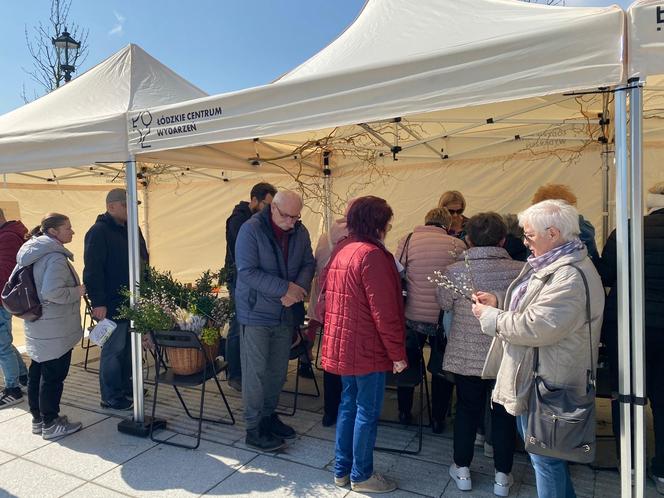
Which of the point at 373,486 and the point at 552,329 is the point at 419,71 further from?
the point at 373,486

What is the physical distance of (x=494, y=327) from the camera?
1.98 metres

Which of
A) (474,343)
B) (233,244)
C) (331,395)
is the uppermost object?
(233,244)

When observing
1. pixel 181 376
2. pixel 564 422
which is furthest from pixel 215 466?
pixel 564 422

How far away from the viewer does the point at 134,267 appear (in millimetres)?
3232

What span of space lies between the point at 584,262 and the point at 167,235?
7145mm

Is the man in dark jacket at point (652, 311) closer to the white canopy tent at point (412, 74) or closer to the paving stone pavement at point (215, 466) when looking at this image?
the paving stone pavement at point (215, 466)

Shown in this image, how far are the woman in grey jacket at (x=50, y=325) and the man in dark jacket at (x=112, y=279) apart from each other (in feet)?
1.10

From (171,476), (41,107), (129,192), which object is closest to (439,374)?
(171,476)

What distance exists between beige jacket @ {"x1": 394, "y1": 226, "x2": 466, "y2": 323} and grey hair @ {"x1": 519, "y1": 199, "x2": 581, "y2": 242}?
907 millimetres

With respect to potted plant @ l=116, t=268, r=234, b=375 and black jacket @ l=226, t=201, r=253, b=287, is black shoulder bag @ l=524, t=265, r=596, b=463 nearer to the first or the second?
potted plant @ l=116, t=268, r=234, b=375

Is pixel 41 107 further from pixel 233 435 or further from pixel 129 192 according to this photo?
pixel 233 435

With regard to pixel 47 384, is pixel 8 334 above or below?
above

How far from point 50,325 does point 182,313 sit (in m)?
0.90

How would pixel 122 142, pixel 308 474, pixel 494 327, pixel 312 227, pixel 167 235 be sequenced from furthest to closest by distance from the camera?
1. pixel 167 235
2. pixel 312 227
3. pixel 122 142
4. pixel 308 474
5. pixel 494 327
